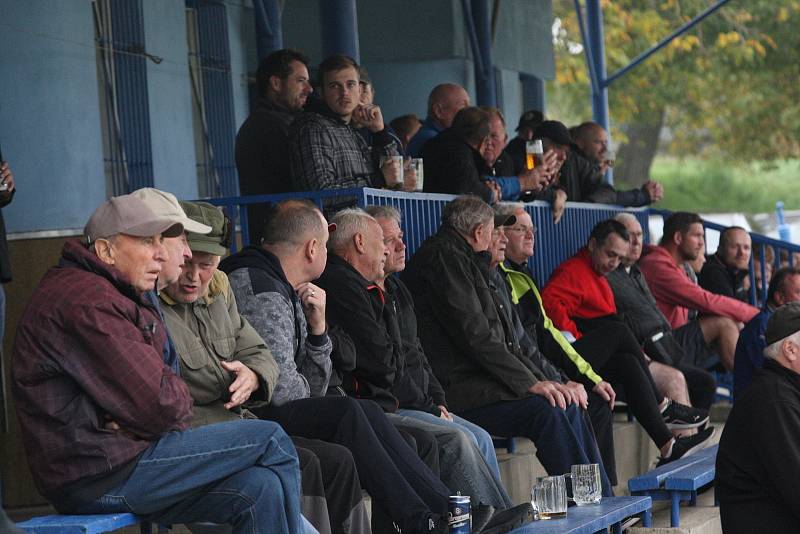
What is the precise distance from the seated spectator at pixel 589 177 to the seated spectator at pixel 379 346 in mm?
4664

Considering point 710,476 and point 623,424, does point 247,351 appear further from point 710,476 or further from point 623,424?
point 623,424

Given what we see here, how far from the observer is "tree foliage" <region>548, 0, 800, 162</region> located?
27.3 m

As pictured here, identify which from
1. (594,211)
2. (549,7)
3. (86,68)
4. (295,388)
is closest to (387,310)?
(295,388)

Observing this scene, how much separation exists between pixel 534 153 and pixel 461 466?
3.65 metres

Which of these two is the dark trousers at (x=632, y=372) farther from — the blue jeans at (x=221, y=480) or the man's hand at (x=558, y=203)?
the blue jeans at (x=221, y=480)

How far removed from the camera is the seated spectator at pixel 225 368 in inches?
220

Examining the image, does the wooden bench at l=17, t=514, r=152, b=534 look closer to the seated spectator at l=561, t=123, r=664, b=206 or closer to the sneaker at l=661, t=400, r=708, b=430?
the sneaker at l=661, t=400, r=708, b=430

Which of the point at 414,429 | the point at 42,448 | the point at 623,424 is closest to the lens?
the point at 42,448

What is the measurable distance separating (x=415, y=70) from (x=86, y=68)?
6788 millimetres

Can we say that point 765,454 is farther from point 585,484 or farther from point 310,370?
point 310,370

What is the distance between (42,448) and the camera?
189 inches

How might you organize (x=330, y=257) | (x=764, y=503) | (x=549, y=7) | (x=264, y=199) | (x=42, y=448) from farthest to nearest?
(x=549, y=7)
(x=264, y=199)
(x=330, y=257)
(x=764, y=503)
(x=42, y=448)

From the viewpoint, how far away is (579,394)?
810 centimetres

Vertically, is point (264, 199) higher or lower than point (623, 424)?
higher
